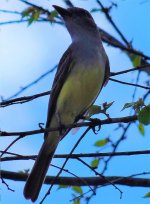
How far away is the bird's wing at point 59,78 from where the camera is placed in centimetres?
416

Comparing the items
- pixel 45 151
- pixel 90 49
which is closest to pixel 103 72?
pixel 90 49

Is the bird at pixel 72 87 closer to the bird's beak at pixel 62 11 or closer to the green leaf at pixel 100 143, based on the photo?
the bird's beak at pixel 62 11

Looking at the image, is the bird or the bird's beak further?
the bird's beak

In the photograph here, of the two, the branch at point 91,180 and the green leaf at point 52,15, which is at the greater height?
the green leaf at point 52,15

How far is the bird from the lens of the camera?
4.04 m

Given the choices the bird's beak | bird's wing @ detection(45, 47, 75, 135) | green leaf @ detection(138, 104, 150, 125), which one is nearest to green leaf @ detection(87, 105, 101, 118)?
green leaf @ detection(138, 104, 150, 125)

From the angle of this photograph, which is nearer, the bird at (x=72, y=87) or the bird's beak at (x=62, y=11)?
the bird at (x=72, y=87)

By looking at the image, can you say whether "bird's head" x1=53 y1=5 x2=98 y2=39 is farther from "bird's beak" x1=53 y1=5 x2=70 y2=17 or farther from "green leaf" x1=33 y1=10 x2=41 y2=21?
"green leaf" x1=33 y1=10 x2=41 y2=21

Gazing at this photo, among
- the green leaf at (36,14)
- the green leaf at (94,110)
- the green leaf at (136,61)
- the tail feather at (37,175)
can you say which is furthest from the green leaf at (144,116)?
the green leaf at (36,14)

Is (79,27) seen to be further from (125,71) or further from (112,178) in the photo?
(112,178)

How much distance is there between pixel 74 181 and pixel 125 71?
30.0 inches

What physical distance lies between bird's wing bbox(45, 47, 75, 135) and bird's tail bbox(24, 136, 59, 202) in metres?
0.22

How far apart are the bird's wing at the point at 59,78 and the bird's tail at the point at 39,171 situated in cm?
22

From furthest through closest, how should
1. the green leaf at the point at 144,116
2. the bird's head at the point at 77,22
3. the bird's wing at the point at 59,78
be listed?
1. the bird's head at the point at 77,22
2. the bird's wing at the point at 59,78
3. the green leaf at the point at 144,116
